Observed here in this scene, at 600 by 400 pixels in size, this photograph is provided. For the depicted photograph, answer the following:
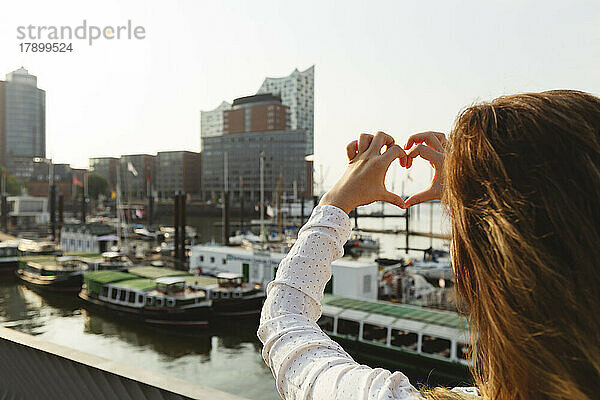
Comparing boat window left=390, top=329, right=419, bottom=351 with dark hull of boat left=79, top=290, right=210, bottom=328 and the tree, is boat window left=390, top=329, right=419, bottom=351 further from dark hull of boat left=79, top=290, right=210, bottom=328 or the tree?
the tree

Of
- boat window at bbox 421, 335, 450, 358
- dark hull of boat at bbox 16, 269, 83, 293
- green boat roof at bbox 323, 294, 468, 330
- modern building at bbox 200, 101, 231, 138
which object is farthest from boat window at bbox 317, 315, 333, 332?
modern building at bbox 200, 101, 231, 138

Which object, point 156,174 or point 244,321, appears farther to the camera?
point 156,174

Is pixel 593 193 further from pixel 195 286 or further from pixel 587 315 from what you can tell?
pixel 195 286

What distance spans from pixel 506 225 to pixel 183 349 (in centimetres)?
1079

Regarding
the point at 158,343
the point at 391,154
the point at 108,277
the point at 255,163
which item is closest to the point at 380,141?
the point at 391,154

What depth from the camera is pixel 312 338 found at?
24.7 inches

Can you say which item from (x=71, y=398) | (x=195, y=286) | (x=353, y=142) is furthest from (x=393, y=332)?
(x=353, y=142)

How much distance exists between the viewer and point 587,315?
428mm

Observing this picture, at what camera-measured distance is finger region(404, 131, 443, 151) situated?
2.56 feet

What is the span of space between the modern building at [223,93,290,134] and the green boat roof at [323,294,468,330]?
5202 centimetres

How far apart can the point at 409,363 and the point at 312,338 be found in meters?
8.67

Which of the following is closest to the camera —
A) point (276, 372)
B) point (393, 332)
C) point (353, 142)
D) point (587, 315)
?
point (587, 315)

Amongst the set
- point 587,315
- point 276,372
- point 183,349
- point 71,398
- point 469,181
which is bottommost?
point 183,349

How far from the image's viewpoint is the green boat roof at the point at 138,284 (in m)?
13.0
